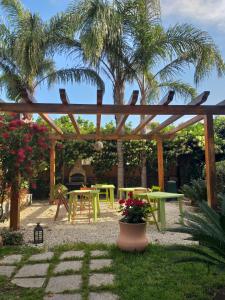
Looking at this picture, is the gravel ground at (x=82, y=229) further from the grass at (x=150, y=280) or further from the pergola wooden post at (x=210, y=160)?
the pergola wooden post at (x=210, y=160)

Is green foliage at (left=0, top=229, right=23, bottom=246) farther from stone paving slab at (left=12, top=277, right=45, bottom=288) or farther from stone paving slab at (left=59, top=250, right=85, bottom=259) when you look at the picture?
stone paving slab at (left=12, top=277, right=45, bottom=288)

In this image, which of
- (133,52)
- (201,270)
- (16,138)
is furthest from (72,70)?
(201,270)

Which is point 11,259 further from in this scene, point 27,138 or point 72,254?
point 27,138

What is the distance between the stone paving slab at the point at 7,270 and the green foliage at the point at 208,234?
196cm

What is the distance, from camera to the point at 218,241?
9.09ft

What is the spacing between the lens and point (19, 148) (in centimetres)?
515

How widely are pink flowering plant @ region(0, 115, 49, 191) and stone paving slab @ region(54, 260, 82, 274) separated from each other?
1.78 m

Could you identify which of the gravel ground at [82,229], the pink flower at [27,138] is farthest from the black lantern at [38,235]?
the pink flower at [27,138]

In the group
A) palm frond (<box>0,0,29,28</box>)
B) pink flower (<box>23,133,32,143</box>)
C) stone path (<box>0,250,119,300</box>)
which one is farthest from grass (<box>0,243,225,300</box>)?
palm frond (<box>0,0,29,28</box>)

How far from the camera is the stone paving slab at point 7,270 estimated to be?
368 centimetres

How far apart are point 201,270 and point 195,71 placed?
795 centimetres


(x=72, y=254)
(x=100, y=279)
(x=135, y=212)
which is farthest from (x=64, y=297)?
(x=135, y=212)

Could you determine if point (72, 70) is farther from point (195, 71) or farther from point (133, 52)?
point (195, 71)

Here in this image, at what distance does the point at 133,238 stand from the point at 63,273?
1.17 meters
